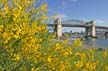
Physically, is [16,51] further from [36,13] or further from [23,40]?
[36,13]

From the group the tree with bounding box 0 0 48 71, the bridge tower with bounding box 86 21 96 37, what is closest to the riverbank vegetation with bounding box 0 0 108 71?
the tree with bounding box 0 0 48 71

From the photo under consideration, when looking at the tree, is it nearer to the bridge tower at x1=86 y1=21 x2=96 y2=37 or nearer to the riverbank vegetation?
the riverbank vegetation

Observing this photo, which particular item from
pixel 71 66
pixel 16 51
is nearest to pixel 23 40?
pixel 16 51

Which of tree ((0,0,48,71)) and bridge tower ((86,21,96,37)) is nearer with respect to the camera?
tree ((0,0,48,71))

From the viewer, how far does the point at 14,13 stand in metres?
4.29

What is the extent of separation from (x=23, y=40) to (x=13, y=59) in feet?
0.93

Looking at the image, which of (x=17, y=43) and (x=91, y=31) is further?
(x=91, y=31)

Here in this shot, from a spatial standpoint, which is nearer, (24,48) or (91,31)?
(24,48)

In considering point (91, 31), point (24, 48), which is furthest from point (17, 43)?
point (91, 31)

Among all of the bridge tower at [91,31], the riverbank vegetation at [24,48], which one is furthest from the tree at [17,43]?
the bridge tower at [91,31]

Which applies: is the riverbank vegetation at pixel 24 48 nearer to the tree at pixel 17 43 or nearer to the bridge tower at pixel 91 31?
the tree at pixel 17 43

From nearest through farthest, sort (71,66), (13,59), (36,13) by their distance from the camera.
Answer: (13,59), (71,66), (36,13)

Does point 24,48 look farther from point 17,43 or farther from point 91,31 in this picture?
point 91,31

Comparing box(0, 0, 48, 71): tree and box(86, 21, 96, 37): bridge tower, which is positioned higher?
box(0, 0, 48, 71): tree
